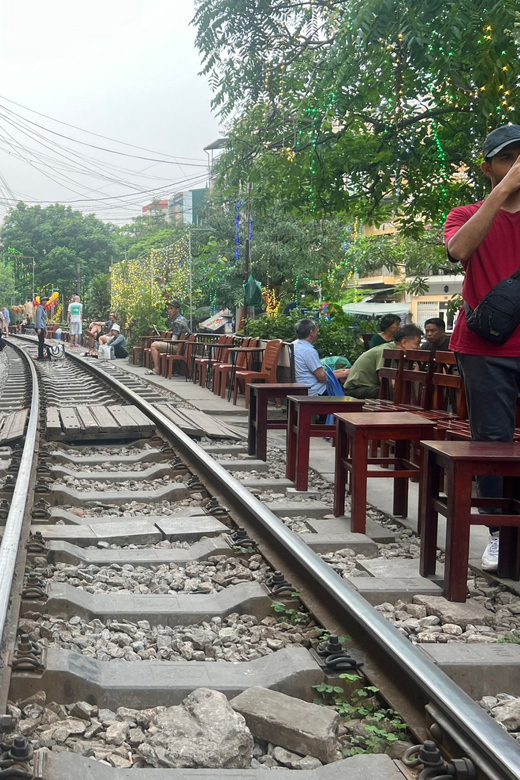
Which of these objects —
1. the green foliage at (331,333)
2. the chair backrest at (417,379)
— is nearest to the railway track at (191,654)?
the chair backrest at (417,379)

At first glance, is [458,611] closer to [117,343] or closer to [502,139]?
[502,139]

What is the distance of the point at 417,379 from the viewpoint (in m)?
7.24

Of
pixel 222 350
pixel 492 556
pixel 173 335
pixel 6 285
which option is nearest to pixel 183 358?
pixel 173 335

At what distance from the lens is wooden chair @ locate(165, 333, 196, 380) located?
18812mm

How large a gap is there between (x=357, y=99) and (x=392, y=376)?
12.5ft

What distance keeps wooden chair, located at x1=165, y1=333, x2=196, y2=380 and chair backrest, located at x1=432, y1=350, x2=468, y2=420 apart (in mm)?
11748

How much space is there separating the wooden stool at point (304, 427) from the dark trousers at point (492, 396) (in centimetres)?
212

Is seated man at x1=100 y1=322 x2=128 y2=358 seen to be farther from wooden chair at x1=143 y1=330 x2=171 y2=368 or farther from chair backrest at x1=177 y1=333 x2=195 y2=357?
chair backrest at x1=177 y1=333 x2=195 y2=357

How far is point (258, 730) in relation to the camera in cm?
256

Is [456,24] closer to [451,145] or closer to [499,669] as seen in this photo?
[451,145]

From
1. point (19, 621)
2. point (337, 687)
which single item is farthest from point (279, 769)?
point (19, 621)

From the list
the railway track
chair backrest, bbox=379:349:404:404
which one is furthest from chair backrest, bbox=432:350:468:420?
the railway track

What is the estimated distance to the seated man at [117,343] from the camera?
2828 centimetres

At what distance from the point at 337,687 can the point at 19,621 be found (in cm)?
116
